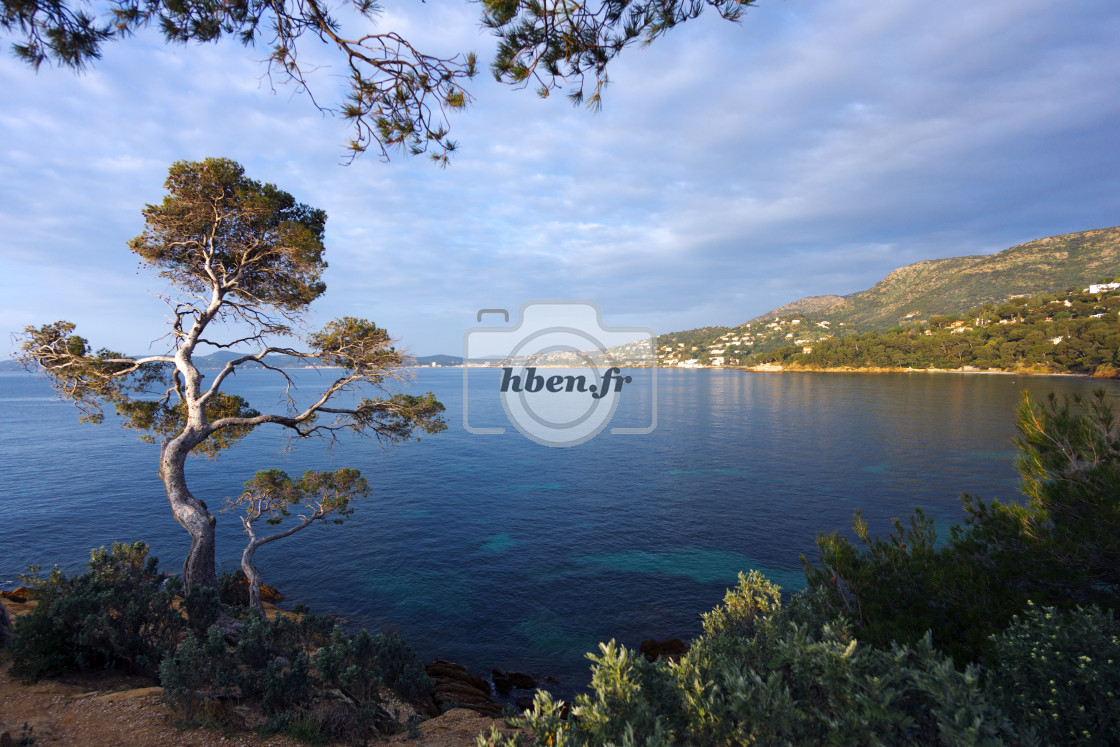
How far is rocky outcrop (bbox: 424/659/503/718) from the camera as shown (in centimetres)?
1083

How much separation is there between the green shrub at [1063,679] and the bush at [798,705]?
104 centimetres

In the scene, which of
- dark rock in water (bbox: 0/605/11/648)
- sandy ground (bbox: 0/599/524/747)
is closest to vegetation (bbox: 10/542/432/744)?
sandy ground (bbox: 0/599/524/747)

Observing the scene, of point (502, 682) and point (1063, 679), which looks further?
point (502, 682)

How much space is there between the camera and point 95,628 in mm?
8062

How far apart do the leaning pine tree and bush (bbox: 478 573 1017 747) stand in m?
10.2

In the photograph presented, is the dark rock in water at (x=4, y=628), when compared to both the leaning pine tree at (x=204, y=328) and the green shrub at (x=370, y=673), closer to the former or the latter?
the leaning pine tree at (x=204, y=328)

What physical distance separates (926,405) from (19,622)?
82.1 metres

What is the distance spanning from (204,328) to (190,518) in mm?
4878

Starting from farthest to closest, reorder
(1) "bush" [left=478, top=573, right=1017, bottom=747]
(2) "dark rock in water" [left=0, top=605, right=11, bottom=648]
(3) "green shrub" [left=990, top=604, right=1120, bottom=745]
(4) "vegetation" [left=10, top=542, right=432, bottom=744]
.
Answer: (2) "dark rock in water" [left=0, top=605, right=11, bottom=648]
(4) "vegetation" [left=10, top=542, right=432, bottom=744]
(3) "green shrub" [left=990, top=604, right=1120, bottom=745]
(1) "bush" [left=478, top=573, right=1017, bottom=747]

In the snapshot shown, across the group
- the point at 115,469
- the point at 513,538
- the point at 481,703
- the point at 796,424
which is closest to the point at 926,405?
the point at 796,424

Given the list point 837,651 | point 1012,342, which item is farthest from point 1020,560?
point 1012,342

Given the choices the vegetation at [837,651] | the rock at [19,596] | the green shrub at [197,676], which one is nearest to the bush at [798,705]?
the vegetation at [837,651]

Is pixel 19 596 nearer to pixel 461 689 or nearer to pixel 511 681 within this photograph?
pixel 461 689

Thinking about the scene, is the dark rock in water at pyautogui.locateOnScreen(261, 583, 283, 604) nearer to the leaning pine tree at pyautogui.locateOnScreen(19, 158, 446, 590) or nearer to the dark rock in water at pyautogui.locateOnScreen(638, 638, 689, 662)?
the leaning pine tree at pyautogui.locateOnScreen(19, 158, 446, 590)
